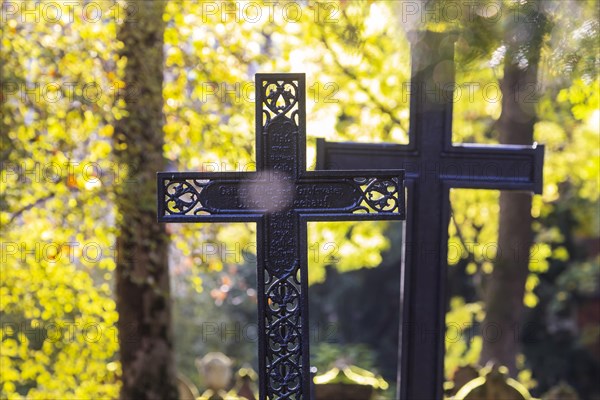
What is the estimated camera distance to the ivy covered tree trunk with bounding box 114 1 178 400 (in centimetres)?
805

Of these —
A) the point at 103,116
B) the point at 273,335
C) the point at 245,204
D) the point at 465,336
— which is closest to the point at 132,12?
the point at 103,116

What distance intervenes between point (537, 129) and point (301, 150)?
11.1 meters

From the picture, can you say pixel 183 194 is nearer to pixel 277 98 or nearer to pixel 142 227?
pixel 277 98

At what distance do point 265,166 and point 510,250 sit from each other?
720 centimetres

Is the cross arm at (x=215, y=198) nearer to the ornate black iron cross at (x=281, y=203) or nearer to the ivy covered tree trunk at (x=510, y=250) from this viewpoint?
the ornate black iron cross at (x=281, y=203)

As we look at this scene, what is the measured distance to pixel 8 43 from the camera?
25.3 feet

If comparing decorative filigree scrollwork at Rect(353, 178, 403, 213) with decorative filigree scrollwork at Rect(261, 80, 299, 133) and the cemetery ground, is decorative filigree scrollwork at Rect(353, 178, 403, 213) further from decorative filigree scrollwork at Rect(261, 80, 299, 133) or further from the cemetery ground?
decorative filigree scrollwork at Rect(261, 80, 299, 133)

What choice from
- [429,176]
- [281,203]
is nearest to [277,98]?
[281,203]

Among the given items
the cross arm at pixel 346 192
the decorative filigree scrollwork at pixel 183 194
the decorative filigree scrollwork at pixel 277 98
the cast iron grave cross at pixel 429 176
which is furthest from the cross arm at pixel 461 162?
the decorative filigree scrollwork at pixel 183 194

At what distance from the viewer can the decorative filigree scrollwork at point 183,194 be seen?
500cm

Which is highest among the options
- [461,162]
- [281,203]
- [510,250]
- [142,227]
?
[461,162]

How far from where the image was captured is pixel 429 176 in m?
6.38

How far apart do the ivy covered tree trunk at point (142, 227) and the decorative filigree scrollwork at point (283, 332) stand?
10.3 ft

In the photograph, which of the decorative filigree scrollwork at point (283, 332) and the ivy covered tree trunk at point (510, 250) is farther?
the ivy covered tree trunk at point (510, 250)
